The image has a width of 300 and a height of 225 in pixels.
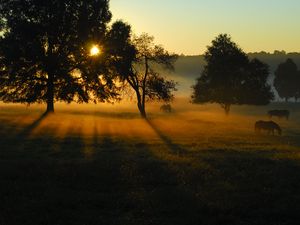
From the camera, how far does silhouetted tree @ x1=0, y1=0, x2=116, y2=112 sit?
51.8 m

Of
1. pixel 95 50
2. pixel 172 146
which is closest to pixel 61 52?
pixel 95 50

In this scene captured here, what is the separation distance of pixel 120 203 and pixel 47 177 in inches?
190

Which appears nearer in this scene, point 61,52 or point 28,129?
point 28,129

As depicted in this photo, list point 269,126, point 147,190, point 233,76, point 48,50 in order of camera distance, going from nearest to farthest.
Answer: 1. point 147,190
2. point 269,126
3. point 48,50
4. point 233,76

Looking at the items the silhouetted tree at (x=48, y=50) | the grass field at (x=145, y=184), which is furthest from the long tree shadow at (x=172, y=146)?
the silhouetted tree at (x=48, y=50)

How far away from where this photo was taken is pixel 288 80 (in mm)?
122938

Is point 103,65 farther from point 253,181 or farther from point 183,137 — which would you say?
point 253,181

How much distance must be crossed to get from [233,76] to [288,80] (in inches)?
1961

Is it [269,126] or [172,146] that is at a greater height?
[269,126]

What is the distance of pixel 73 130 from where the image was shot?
41500 millimetres

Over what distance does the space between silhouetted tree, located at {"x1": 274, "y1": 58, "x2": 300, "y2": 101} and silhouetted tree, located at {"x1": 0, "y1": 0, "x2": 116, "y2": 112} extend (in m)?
77.8

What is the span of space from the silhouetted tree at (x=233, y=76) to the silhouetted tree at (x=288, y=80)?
4626 cm

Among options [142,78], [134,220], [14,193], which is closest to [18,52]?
[142,78]

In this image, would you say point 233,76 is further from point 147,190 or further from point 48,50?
point 147,190
